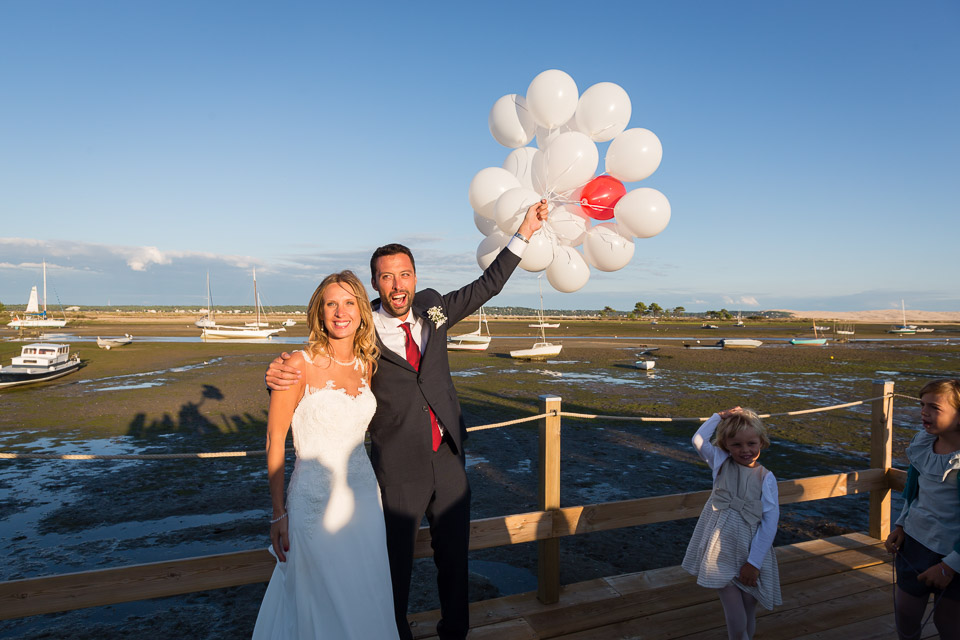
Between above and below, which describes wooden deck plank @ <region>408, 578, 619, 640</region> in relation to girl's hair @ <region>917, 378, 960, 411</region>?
below

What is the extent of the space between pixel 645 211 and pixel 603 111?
0.90m

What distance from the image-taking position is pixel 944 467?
2.57 m

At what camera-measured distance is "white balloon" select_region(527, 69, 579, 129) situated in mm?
3963

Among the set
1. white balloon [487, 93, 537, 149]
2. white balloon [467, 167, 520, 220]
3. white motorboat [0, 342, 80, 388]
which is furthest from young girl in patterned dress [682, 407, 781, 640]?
white motorboat [0, 342, 80, 388]

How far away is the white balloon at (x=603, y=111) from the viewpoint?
13.2 feet

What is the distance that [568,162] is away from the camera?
3.71 meters

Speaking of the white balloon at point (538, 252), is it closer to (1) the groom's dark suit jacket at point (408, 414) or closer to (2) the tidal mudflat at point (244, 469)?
(1) the groom's dark suit jacket at point (408, 414)

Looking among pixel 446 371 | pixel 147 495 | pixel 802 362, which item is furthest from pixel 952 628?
pixel 802 362

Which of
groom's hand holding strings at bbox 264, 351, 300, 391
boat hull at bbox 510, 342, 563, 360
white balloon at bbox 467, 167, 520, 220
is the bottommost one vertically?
boat hull at bbox 510, 342, 563, 360

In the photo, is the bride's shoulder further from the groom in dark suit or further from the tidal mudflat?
the tidal mudflat

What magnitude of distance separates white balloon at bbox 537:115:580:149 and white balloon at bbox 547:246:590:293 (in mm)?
911

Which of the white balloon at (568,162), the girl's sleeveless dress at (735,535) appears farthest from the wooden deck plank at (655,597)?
the white balloon at (568,162)

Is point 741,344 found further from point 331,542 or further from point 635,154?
point 331,542

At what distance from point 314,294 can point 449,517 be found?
127cm
